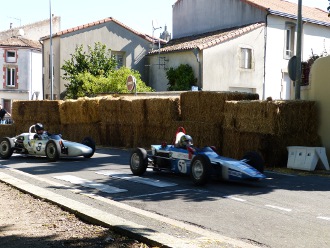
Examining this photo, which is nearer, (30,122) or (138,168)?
(138,168)

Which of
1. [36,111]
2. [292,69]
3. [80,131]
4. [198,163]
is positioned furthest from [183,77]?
[198,163]

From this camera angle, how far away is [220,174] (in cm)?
1020

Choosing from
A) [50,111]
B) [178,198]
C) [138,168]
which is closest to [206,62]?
[50,111]

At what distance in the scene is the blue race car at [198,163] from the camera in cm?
987

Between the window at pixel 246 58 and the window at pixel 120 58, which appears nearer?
the window at pixel 246 58

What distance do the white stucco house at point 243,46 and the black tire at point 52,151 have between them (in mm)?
16410

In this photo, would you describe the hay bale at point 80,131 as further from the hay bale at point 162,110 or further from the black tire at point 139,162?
the black tire at point 139,162

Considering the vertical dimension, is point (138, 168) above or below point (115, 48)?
below

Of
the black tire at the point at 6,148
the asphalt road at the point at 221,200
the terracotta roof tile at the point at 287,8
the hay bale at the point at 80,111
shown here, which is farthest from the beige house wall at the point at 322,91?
the terracotta roof tile at the point at 287,8

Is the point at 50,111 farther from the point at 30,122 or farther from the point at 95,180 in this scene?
the point at 95,180

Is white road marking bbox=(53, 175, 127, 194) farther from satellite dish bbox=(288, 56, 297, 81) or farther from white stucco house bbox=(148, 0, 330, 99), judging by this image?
white stucco house bbox=(148, 0, 330, 99)

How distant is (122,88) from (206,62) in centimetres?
539

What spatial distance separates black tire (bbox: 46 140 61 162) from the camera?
14.8 metres

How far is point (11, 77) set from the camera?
175 feet
